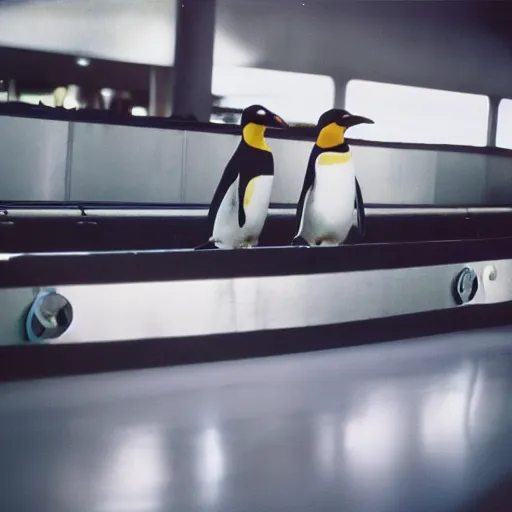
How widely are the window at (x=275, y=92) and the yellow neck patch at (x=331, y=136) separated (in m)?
0.47

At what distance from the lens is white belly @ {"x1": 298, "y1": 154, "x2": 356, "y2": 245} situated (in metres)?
1.58

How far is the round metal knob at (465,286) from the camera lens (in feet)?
5.52

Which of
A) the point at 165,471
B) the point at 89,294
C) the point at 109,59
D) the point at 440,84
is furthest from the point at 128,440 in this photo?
the point at 440,84

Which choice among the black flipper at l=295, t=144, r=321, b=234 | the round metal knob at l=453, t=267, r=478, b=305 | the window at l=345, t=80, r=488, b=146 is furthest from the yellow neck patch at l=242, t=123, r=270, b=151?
the window at l=345, t=80, r=488, b=146

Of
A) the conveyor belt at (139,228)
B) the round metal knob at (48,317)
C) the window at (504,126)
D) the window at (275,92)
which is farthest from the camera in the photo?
the window at (504,126)

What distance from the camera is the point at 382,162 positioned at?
242 centimetres

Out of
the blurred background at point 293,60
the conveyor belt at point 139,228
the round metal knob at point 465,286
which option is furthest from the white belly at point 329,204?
the blurred background at point 293,60

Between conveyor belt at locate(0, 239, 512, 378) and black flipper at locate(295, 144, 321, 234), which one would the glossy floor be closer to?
conveyor belt at locate(0, 239, 512, 378)

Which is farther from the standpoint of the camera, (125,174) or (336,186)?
(125,174)

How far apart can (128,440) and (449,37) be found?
2.00 meters

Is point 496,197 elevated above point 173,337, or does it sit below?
above

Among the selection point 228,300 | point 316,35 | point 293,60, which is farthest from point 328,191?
point 316,35

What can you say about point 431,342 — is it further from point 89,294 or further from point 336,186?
point 89,294

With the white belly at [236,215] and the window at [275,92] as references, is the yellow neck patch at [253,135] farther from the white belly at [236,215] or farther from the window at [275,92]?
the window at [275,92]
